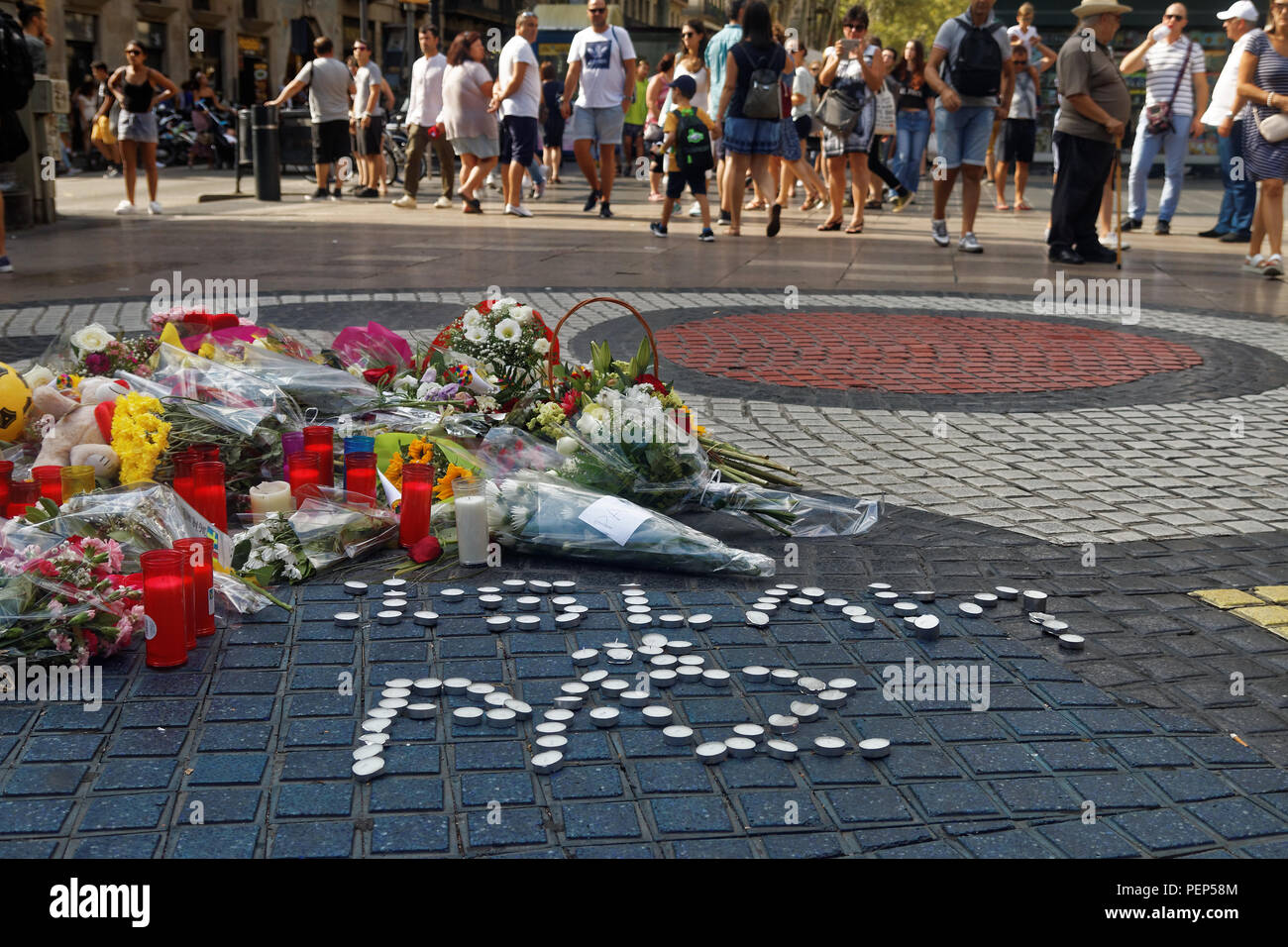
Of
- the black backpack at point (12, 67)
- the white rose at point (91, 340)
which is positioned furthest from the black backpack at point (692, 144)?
the white rose at point (91, 340)

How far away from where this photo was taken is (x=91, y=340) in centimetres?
480

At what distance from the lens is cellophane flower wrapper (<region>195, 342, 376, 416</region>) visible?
16.0 ft

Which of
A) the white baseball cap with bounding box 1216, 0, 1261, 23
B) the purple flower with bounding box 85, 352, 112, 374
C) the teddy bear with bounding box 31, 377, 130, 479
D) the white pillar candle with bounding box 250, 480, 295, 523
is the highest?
the white baseball cap with bounding box 1216, 0, 1261, 23

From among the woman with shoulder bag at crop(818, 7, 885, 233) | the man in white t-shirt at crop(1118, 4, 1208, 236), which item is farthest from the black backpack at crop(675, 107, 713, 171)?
the man in white t-shirt at crop(1118, 4, 1208, 236)

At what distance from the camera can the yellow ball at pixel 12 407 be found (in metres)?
4.44

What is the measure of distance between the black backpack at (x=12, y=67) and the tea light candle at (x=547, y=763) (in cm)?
782

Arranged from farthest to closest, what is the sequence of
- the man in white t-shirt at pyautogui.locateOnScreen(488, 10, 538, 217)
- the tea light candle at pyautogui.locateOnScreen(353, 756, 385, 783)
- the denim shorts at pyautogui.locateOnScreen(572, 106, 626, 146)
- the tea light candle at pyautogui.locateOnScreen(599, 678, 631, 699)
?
the denim shorts at pyautogui.locateOnScreen(572, 106, 626, 146) → the man in white t-shirt at pyautogui.locateOnScreen(488, 10, 538, 217) → the tea light candle at pyautogui.locateOnScreen(599, 678, 631, 699) → the tea light candle at pyautogui.locateOnScreen(353, 756, 385, 783)

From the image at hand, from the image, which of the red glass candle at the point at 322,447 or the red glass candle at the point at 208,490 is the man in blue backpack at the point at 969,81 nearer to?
the red glass candle at the point at 322,447

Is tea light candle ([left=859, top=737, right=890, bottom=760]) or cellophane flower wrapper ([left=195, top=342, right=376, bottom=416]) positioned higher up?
cellophane flower wrapper ([left=195, top=342, right=376, bottom=416])

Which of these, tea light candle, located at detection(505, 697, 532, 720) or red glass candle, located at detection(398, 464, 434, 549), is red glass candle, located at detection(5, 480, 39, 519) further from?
tea light candle, located at detection(505, 697, 532, 720)

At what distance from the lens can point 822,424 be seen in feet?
19.0

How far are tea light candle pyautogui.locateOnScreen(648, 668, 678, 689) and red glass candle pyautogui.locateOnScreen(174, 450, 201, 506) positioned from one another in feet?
5.46
